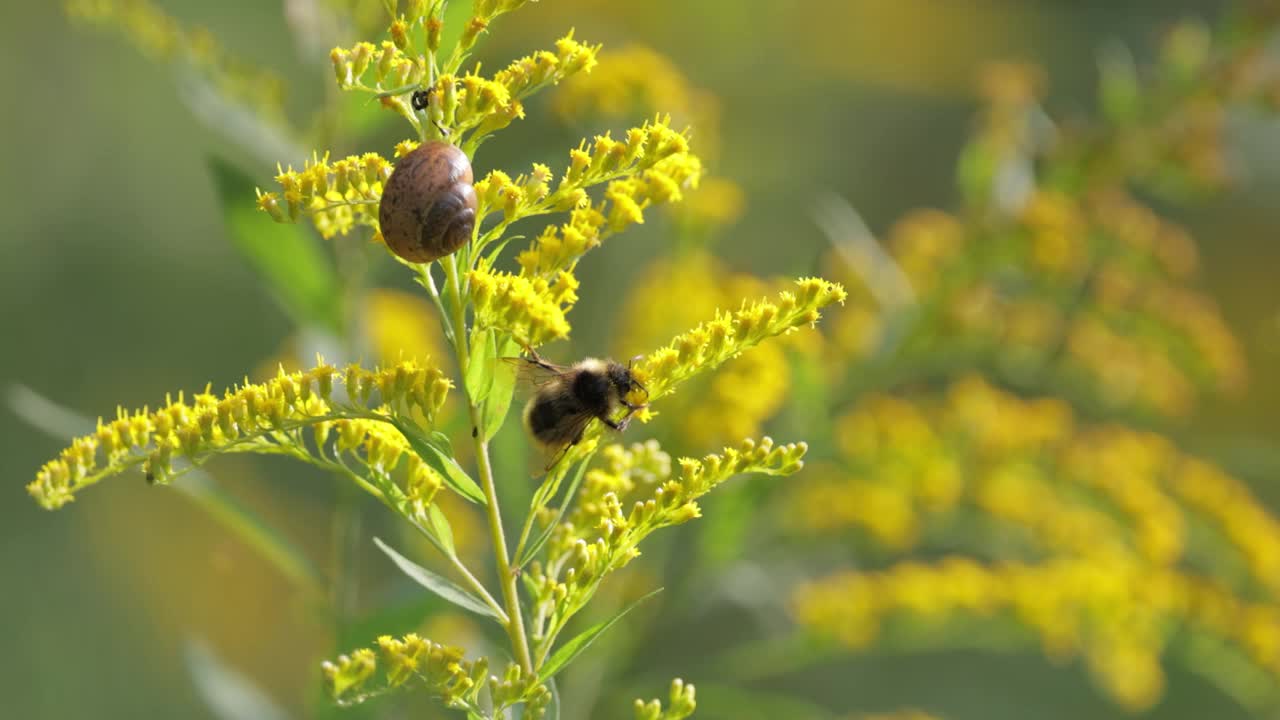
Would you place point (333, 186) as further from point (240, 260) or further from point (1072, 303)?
point (240, 260)

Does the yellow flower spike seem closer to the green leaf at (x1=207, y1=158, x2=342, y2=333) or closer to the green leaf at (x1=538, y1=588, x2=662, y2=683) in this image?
the green leaf at (x1=538, y1=588, x2=662, y2=683)

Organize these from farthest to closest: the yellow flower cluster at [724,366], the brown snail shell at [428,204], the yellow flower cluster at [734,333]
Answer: the yellow flower cluster at [724,366], the yellow flower cluster at [734,333], the brown snail shell at [428,204]

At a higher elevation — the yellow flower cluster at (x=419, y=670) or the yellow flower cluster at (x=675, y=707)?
the yellow flower cluster at (x=419, y=670)

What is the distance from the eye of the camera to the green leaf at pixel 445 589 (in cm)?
63

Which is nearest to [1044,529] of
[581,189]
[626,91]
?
[626,91]

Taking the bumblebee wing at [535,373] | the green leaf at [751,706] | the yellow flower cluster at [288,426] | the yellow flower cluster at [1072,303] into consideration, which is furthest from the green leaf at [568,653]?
the yellow flower cluster at [1072,303]

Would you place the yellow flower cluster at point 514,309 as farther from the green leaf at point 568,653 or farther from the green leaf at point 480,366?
the green leaf at point 568,653

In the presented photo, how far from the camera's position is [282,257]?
3.75ft

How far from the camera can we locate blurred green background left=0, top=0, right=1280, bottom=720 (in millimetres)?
2385

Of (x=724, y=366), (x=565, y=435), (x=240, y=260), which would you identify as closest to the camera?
(x=565, y=435)

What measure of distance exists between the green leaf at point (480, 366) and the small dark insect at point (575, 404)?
137 mm

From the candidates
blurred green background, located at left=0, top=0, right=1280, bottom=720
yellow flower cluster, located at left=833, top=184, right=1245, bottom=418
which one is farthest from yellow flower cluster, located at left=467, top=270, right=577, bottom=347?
yellow flower cluster, located at left=833, top=184, right=1245, bottom=418

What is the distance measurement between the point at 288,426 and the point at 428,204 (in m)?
0.15

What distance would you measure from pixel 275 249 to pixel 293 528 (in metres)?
1.53
